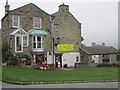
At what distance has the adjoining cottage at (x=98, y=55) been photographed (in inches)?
1630

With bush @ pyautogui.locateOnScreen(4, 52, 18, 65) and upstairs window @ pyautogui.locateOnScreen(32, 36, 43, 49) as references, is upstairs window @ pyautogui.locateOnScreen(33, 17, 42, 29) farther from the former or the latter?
bush @ pyautogui.locateOnScreen(4, 52, 18, 65)

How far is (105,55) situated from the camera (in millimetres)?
43906

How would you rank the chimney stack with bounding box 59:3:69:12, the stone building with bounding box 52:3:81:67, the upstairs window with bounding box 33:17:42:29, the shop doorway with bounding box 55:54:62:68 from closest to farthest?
the upstairs window with bounding box 33:17:42:29 → the shop doorway with bounding box 55:54:62:68 → the stone building with bounding box 52:3:81:67 → the chimney stack with bounding box 59:3:69:12

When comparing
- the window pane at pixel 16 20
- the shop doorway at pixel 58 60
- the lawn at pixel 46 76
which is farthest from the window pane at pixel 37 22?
the lawn at pixel 46 76

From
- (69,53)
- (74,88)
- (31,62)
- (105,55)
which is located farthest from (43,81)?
(105,55)

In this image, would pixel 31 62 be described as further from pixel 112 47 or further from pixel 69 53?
pixel 112 47

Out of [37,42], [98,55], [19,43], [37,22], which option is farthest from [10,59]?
[98,55]

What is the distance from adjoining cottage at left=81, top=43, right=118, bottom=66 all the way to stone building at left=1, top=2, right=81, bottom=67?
1226 millimetres

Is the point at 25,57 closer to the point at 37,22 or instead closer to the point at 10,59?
the point at 10,59

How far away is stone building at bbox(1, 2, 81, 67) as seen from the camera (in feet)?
120

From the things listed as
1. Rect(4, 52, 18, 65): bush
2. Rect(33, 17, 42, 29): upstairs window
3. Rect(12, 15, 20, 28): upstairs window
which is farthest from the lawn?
Rect(33, 17, 42, 29): upstairs window

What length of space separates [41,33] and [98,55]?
1046cm

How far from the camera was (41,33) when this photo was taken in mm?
37938

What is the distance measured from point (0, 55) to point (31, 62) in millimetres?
4262
